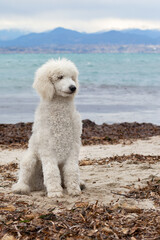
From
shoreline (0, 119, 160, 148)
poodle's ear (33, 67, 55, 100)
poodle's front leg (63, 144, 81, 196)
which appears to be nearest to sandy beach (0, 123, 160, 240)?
poodle's front leg (63, 144, 81, 196)

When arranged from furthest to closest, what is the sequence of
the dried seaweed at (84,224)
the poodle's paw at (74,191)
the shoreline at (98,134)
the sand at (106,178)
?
the shoreline at (98,134)
the poodle's paw at (74,191)
the sand at (106,178)
the dried seaweed at (84,224)

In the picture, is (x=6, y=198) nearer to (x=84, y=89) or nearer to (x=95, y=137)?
(x=95, y=137)

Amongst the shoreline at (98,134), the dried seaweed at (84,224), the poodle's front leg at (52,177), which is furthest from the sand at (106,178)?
the shoreline at (98,134)

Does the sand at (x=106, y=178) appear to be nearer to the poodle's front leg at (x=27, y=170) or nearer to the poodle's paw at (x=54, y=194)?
the poodle's paw at (x=54, y=194)

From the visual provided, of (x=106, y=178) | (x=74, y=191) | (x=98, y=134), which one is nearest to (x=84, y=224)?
(x=74, y=191)

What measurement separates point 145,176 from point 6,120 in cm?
986

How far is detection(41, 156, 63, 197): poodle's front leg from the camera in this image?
16.3ft

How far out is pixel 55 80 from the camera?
513 centimetres

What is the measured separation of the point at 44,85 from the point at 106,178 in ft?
6.62

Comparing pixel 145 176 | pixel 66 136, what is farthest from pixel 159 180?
pixel 66 136

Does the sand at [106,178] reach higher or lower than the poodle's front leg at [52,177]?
lower

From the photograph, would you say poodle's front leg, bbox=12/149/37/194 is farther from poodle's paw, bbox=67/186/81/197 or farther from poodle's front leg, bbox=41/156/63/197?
poodle's paw, bbox=67/186/81/197

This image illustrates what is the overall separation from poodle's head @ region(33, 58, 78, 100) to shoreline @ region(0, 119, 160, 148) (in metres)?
5.36

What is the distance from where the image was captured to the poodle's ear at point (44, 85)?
5064 mm
